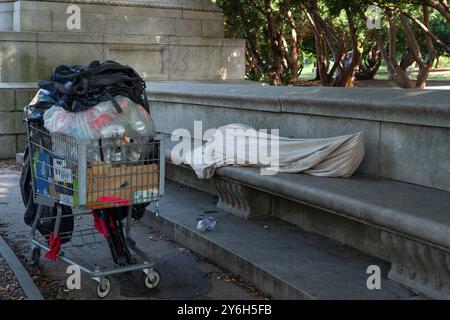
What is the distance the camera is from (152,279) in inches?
195

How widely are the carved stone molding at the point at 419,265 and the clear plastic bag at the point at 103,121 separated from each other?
1933 millimetres

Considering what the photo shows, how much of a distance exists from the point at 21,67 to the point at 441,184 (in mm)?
8997

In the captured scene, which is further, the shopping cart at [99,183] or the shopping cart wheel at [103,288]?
the shopping cart wheel at [103,288]

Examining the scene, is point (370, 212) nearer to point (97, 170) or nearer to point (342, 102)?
point (342, 102)

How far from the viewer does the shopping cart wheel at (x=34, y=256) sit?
5.45 metres

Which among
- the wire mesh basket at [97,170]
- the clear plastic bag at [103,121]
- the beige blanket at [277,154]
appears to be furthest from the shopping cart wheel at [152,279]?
the beige blanket at [277,154]

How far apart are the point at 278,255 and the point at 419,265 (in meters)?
1.21

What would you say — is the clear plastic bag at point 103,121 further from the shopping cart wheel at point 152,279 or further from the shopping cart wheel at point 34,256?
the shopping cart wheel at point 34,256

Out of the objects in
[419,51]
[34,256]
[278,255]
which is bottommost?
[34,256]

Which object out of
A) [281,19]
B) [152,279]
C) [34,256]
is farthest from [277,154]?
[281,19]

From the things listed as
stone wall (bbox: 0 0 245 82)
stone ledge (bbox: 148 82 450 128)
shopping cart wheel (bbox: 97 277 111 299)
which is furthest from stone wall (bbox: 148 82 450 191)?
stone wall (bbox: 0 0 245 82)

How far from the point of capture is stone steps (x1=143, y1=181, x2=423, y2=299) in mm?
4445
